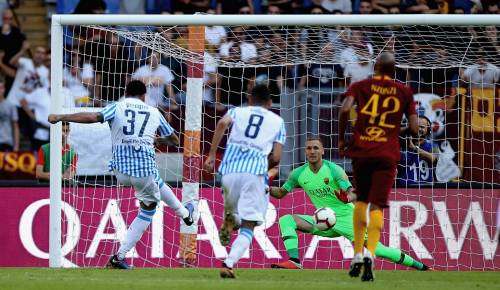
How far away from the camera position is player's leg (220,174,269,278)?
40.1ft

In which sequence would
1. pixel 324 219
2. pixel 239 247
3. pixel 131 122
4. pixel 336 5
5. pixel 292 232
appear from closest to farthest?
pixel 239 247
pixel 131 122
pixel 324 219
pixel 292 232
pixel 336 5

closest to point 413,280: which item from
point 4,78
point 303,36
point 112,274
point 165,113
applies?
point 112,274

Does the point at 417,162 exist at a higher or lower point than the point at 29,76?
lower

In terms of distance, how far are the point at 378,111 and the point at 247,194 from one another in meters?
1.45

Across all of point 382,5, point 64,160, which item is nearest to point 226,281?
point 64,160

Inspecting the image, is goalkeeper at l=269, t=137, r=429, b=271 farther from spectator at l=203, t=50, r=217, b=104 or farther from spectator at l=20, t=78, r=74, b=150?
spectator at l=20, t=78, r=74, b=150

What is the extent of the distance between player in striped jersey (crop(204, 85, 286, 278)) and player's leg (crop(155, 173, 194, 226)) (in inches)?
84.0

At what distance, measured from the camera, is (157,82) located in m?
18.1

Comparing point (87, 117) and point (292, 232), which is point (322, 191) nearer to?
point (292, 232)

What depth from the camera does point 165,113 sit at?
58.3 ft

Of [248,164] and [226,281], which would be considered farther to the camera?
[248,164]

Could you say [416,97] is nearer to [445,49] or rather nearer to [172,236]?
[445,49]

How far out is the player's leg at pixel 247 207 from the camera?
12.2 metres

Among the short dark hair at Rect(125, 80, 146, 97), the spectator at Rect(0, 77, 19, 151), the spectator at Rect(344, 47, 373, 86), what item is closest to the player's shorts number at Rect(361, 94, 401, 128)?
the short dark hair at Rect(125, 80, 146, 97)
